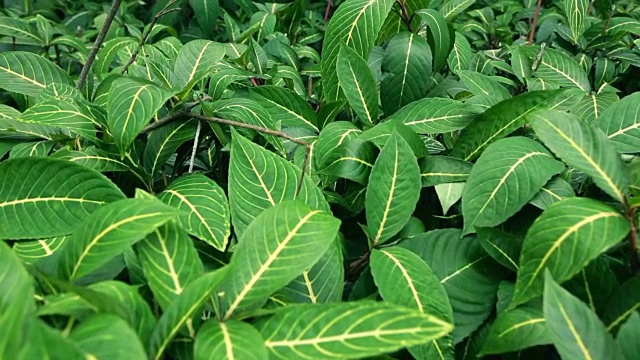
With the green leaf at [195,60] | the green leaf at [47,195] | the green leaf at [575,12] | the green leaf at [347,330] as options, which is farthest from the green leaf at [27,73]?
the green leaf at [575,12]

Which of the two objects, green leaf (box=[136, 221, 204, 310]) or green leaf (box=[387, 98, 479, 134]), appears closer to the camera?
green leaf (box=[136, 221, 204, 310])

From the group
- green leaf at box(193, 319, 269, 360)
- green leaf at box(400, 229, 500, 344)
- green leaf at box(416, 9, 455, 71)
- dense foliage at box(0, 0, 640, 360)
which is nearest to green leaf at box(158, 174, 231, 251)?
dense foliage at box(0, 0, 640, 360)

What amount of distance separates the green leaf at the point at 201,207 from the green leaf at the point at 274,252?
71 mm

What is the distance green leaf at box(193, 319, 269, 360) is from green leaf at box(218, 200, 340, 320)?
0.03 metres

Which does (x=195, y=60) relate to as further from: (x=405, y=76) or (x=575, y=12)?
(x=575, y=12)

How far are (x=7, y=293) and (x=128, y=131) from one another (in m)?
0.31

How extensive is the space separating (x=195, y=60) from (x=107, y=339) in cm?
70

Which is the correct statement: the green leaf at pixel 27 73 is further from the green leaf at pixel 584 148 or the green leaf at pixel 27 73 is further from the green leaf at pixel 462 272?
the green leaf at pixel 584 148

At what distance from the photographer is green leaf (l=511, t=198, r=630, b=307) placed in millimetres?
677

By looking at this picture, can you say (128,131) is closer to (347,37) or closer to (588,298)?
(347,37)

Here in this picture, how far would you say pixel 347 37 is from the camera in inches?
43.9

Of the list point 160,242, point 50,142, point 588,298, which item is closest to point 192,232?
point 160,242

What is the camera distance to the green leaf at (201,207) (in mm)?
751

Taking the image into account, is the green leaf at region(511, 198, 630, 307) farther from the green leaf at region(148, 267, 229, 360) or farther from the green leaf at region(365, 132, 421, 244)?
the green leaf at region(148, 267, 229, 360)
